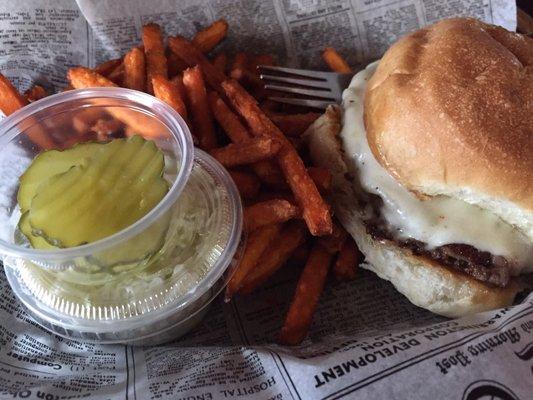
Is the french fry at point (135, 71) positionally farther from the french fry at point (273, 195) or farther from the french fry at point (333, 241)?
the french fry at point (333, 241)

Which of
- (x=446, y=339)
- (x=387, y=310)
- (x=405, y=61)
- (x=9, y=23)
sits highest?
Answer: (x=9, y=23)

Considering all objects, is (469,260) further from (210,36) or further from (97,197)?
(210,36)

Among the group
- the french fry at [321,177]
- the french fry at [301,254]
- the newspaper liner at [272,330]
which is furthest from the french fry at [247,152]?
the newspaper liner at [272,330]

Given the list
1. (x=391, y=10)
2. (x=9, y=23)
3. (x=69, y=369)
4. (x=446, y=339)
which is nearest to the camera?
(x=446, y=339)

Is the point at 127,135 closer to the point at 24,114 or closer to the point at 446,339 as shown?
the point at 24,114

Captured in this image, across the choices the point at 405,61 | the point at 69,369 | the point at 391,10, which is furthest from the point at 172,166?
the point at 391,10

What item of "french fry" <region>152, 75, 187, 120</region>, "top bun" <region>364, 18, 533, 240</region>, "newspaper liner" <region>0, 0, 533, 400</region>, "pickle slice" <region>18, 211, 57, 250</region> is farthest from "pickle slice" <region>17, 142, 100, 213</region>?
"top bun" <region>364, 18, 533, 240</region>
